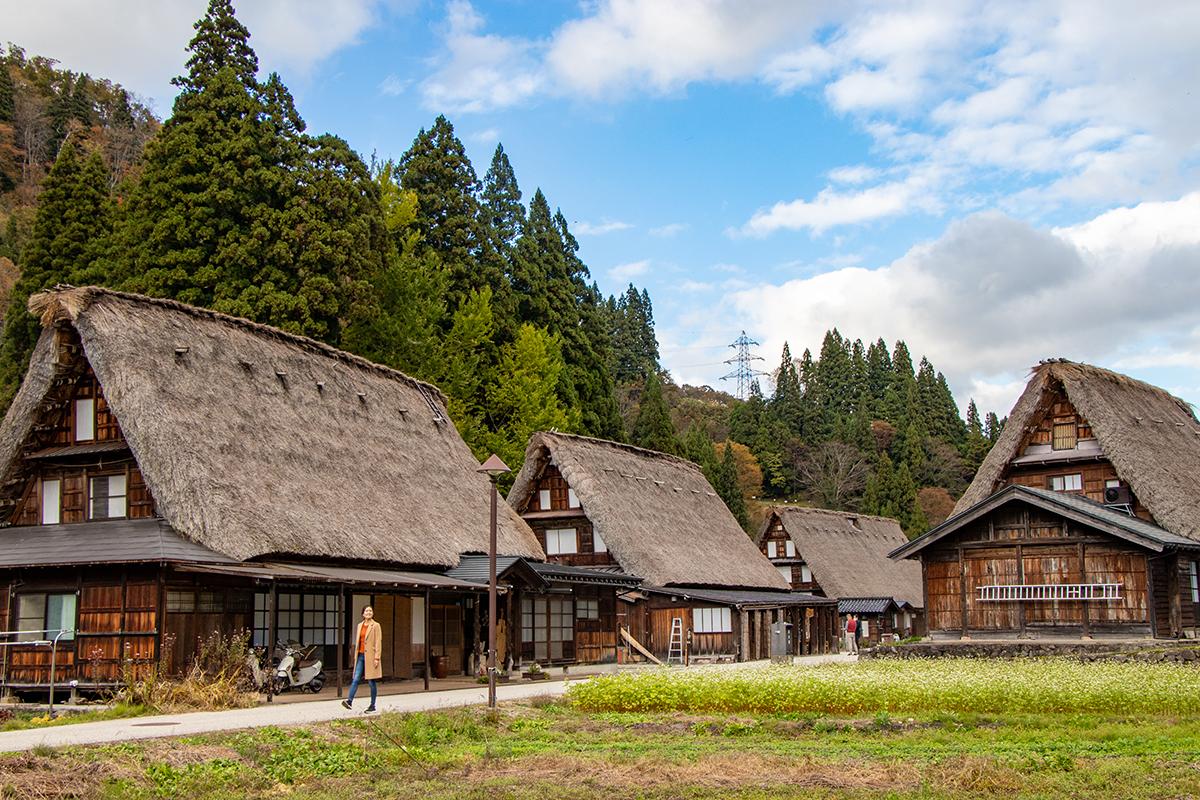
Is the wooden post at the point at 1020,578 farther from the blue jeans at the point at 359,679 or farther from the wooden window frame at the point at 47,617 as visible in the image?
the wooden window frame at the point at 47,617

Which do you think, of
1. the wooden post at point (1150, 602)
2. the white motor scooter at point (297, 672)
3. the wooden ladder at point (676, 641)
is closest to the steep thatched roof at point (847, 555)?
the wooden ladder at point (676, 641)

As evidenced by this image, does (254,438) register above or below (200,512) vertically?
above

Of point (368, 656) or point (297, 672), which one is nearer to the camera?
point (368, 656)

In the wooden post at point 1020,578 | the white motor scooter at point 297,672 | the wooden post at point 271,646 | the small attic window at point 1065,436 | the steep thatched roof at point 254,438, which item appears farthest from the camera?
the small attic window at point 1065,436

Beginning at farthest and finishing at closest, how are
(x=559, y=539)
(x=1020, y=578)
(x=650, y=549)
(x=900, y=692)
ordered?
(x=559, y=539) < (x=650, y=549) < (x=1020, y=578) < (x=900, y=692)

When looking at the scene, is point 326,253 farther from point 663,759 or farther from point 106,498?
point 663,759

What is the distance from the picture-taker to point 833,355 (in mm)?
99250

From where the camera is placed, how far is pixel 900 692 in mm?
16422

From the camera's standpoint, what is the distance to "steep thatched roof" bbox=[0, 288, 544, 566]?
21094 millimetres

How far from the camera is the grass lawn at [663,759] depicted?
10055 millimetres

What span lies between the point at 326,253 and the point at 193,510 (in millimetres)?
17867

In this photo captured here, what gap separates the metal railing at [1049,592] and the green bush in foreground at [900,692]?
955 centimetres

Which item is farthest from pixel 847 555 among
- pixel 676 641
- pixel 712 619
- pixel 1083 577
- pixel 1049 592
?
pixel 1083 577

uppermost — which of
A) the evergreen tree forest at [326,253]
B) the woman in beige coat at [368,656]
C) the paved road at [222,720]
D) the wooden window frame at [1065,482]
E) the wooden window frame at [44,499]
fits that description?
the evergreen tree forest at [326,253]
